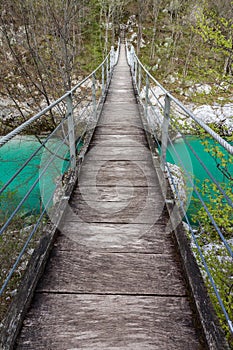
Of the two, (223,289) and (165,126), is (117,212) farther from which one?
(223,289)

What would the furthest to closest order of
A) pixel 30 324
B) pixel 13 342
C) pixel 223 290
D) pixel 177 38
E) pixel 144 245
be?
pixel 177 38 < pixel 223 290 < pixel 144 245 < pixel 30 324 < pixel 13 342

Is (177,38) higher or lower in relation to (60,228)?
higher

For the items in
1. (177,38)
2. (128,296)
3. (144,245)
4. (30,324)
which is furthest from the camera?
(177,38)

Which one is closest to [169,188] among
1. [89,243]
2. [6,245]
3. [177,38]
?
[89,243]

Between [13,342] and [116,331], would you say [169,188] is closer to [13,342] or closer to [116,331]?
[116,331]

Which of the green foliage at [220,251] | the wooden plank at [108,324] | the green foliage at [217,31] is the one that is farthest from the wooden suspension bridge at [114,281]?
the green foliage at [217,31]

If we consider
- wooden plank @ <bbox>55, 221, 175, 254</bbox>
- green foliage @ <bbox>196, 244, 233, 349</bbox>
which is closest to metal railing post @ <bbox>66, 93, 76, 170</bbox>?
wooden plank @ <bbox>55, 221, 175, 254</bbox>

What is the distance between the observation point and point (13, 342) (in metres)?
1.21

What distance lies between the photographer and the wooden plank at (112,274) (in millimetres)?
1546

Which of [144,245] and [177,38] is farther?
[177,38]

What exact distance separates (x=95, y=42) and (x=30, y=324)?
2914 cm

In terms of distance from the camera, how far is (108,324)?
4.37 feet

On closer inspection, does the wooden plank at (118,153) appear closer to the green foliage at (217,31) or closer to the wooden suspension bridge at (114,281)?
the wooden suspension bridge at (114,281)

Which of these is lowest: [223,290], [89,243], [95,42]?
[223,290]
